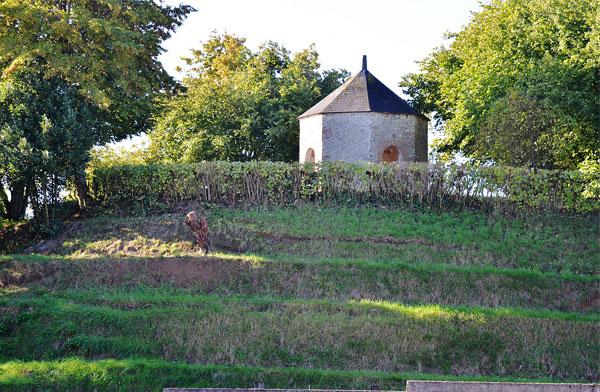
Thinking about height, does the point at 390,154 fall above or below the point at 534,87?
below

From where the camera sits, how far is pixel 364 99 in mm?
27344

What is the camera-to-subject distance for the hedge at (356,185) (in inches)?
782

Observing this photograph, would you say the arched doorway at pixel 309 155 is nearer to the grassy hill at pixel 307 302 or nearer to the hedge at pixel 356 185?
the hedge at pixel 356 185

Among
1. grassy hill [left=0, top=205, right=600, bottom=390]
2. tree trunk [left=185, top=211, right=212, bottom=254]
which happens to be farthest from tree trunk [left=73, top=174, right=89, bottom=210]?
tree trunk [left=185, top=211, right=212, bottom=254]

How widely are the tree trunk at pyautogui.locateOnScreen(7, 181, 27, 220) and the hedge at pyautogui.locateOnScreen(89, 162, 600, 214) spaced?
4.12m

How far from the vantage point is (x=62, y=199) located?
21.6m

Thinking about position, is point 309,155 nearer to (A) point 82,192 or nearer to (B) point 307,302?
(A) point 82,192

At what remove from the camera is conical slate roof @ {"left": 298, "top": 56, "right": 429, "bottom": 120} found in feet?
88.6

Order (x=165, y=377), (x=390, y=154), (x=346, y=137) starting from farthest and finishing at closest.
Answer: (x=390, y=154) → (x=346, y=137) → (x=165, y=377)

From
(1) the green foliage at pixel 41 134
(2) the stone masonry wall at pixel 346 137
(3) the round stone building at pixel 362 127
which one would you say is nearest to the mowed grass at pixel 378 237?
(1) the green foliage at pixel 41 134

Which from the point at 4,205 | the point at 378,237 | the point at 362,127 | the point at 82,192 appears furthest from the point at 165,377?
the point at 362,127

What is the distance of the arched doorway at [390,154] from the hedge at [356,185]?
25.3 ft

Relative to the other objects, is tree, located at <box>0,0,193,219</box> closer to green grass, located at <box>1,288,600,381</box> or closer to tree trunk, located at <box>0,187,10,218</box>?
tree trunk, located at <box>0,187,10,218</box>

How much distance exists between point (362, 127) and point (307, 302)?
15676 mm
